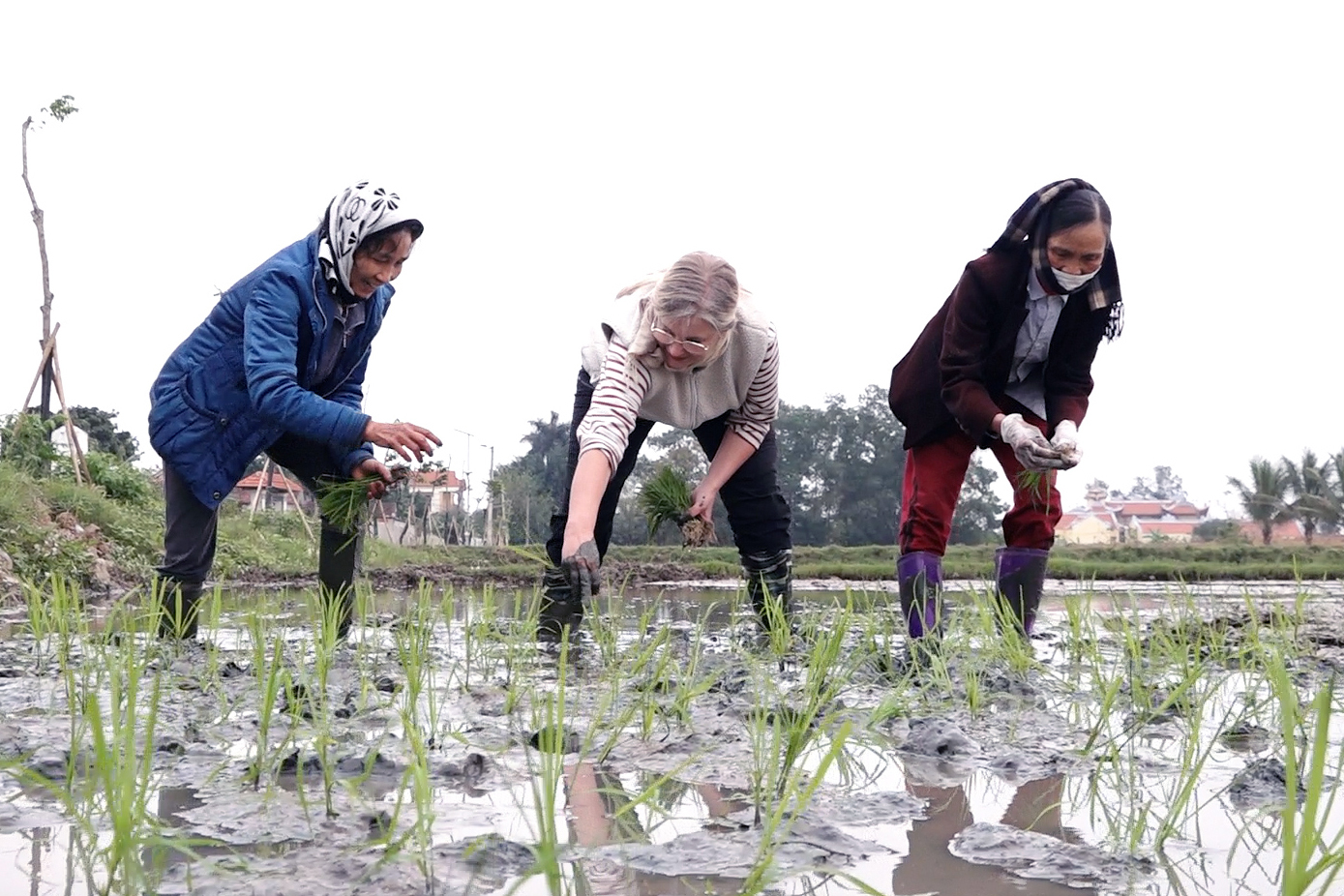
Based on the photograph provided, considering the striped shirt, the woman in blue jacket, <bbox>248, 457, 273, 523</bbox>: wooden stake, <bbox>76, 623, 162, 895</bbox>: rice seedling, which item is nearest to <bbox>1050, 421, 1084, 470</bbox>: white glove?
the striped shirt

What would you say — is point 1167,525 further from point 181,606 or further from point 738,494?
point 181,606

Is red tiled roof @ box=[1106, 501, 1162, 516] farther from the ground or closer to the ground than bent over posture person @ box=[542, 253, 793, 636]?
farther from the ground

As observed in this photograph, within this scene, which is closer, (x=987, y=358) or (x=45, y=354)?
(x=987, y=358)

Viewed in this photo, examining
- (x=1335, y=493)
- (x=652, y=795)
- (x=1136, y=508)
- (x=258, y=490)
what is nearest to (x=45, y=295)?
(x=258, y=490)

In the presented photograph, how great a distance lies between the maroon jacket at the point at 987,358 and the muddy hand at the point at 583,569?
4.09ft

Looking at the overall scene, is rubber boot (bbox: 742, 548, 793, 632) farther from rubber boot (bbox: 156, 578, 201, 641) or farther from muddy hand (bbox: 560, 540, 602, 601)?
rubber boot (bbox: 156, 578, 201, 641)

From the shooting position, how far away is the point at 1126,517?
88438 mm

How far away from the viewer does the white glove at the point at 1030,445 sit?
3396 mm

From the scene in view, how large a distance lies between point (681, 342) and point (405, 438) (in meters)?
0.74

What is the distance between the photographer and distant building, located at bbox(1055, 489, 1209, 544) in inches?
3226

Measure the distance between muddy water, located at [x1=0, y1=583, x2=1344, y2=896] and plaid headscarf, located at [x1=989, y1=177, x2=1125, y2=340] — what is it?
1138 millimetres

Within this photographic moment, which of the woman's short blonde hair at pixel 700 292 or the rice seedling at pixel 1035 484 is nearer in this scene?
the woman's short blonde hair at pixel 700 292

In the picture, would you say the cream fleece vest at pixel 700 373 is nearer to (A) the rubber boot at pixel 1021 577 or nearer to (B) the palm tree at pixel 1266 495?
(A) the rubber boot at pixel 1021 577

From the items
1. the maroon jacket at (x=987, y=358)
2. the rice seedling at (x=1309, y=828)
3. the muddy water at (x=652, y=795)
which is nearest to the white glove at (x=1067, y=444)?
the maroon jacket at (x=987, y=358)
